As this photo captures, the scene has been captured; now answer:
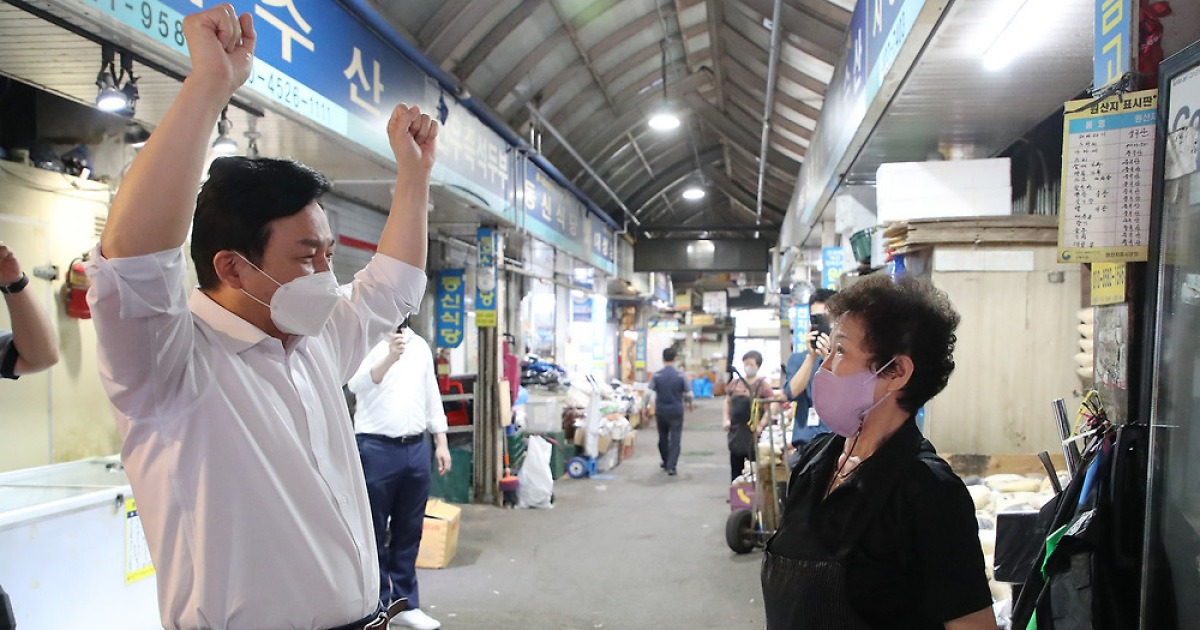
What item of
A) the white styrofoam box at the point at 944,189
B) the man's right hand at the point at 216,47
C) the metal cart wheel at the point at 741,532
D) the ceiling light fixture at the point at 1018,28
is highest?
the ceiling light fixture at the point at 1018,28

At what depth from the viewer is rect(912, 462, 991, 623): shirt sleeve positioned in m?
1.70

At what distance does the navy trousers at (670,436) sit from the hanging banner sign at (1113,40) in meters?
9.51

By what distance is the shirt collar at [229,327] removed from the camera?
5.12 ft

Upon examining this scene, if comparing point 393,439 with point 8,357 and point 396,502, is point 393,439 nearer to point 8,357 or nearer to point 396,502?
point 396,502

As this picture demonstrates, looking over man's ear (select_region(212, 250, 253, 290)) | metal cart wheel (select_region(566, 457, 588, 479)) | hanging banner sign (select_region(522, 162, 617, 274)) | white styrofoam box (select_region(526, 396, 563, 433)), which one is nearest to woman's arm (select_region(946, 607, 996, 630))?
man's ear (select_region(212, 250, 253, 290))

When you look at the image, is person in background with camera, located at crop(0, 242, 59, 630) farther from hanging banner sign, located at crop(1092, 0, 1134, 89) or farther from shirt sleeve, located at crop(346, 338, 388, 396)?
hanging banner sign, located at crop(1092, 0, 1134, 89)

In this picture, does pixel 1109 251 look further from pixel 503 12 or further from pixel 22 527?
pixel 503 12

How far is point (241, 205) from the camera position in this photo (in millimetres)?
1570

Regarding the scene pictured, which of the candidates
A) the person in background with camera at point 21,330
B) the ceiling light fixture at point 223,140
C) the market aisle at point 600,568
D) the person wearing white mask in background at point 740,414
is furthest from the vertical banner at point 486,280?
the person in background with camera at point 21,330

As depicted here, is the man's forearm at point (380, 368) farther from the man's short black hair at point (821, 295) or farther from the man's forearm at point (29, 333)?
the man's short black hair at point (821, 295)

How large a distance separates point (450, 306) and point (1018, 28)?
23.4 ft

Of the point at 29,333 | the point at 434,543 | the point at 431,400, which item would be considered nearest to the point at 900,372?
the point at 29,333

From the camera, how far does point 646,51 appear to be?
9.43 meters

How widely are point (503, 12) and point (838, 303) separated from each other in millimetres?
5798
